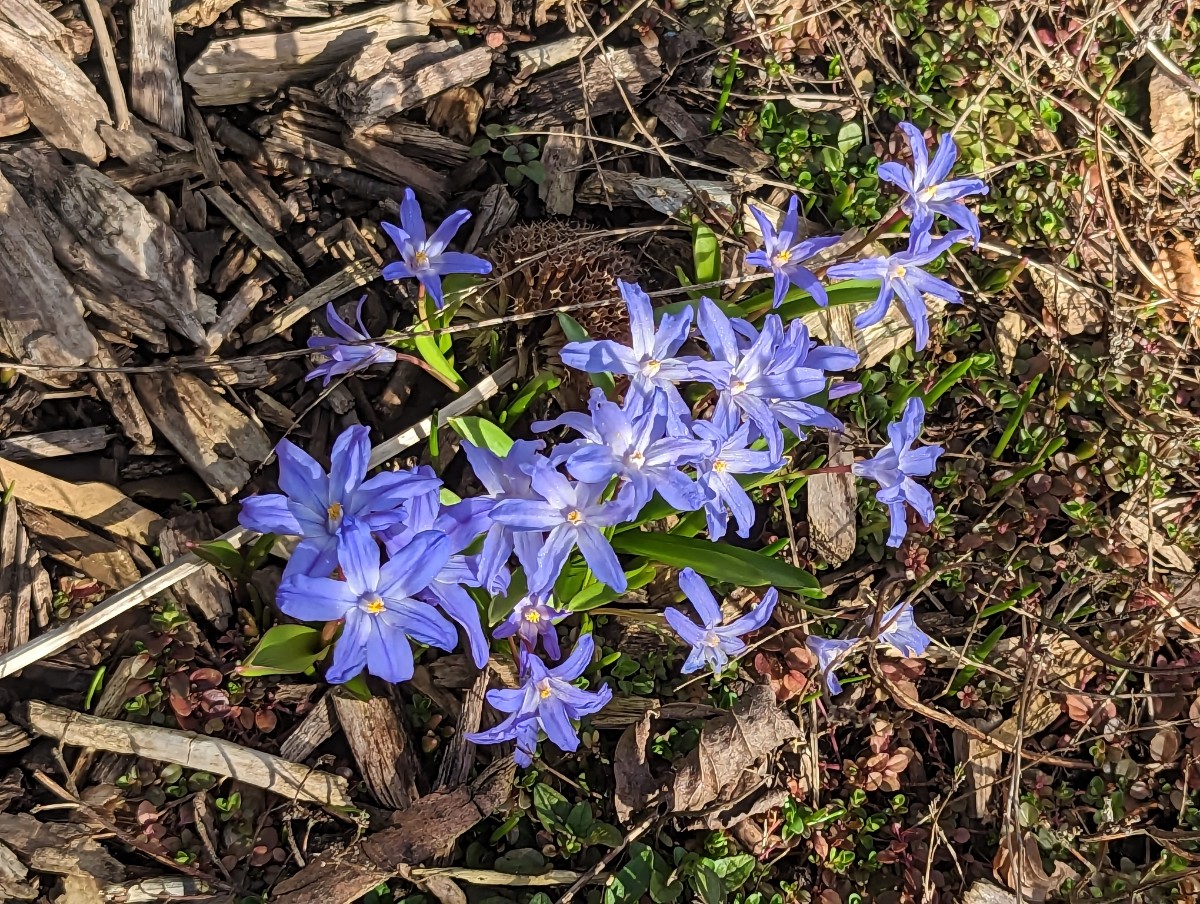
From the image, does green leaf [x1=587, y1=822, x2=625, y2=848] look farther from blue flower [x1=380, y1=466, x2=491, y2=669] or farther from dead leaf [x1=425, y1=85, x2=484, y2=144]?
dead leaf [x1=425, y1=85, x2=484, y2=144]

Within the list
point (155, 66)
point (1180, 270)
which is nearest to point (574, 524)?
point (155, 66)

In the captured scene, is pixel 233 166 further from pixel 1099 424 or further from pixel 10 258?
pixel 1099 424

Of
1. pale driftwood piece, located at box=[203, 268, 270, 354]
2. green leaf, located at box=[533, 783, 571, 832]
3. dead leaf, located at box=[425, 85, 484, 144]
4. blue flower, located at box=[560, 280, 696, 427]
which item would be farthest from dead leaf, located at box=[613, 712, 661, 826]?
dead leaf, located at box=[425, 85, 484, 144]

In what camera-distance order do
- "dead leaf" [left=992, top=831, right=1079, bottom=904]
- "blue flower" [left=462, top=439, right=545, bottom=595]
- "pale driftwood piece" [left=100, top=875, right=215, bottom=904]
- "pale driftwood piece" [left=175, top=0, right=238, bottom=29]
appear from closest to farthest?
1. "blue flower" [left=462, top=439, right=545, bottom=595]
2. "pale driftwood piece" [left=100, top=875, right=215, bottom=904]
3. "dead leaf" [left=992, top=831, right=1079, bottom=904]
4. "pale driftwood piece" [left=175, top=0, right=238, bottom=29]

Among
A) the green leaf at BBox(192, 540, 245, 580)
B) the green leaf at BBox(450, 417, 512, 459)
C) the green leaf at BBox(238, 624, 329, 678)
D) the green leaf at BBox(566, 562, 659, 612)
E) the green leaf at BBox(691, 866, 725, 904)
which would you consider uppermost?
the green leaf at BBox(450, 417, 512, 459)

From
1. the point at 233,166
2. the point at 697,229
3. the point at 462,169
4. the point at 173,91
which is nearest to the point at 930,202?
the point at 697,229

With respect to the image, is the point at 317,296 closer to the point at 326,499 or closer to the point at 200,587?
the point at 200,587

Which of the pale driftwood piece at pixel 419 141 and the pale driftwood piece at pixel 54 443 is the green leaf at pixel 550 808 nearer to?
the pale driftwood piece at pixel 54 443
